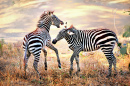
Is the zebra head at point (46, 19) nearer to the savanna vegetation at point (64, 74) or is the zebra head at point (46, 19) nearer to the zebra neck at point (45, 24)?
the zebra neck at point (45, 24)

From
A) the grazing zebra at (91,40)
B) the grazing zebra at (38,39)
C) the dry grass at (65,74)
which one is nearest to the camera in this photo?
the grazing zebra at (38,39)

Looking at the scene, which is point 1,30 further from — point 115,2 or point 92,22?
point 115,2

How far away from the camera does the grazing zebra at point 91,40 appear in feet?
22.4

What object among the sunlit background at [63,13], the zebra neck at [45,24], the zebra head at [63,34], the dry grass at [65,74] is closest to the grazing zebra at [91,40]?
the zebra head at [63,34]

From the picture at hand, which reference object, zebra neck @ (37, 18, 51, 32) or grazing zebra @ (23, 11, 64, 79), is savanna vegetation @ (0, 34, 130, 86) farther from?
zebra neck @ (37, 18, 51, 32)

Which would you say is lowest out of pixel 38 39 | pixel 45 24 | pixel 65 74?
pixel 65 74

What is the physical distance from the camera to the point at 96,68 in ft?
25.4

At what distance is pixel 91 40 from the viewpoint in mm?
7078

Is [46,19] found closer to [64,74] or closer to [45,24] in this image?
[45,24]

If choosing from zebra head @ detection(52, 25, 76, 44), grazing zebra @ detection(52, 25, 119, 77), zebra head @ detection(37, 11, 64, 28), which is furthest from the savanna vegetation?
zebra head @ detection(37, 11, 64, 28)

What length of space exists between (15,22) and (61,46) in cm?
794

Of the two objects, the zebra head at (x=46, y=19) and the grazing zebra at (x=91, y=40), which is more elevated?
the zebra head at (x=46, y=19)

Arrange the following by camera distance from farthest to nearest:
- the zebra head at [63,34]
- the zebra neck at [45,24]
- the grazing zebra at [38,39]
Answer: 1. the zebra neck at [45,24]
2. the zebra head at [63,34]
3. the grazing zebra at [38,39]

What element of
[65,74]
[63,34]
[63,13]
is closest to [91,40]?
[63,34]
